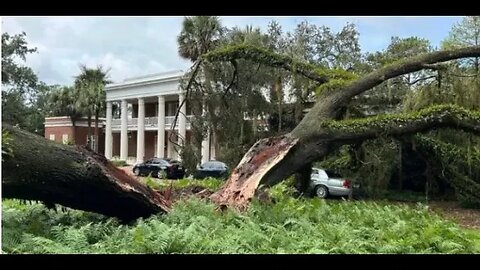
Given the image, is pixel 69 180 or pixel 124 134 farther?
pixel 124 134

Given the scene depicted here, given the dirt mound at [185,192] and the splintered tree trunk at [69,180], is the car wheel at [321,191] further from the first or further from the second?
the splintered tree trunk at [69,180]

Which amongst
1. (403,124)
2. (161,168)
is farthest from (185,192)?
(403,124)

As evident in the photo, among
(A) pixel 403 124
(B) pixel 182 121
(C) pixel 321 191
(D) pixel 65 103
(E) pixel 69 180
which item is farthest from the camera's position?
(C) pixel 321 191

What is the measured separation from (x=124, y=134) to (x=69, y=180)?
4001 millimetres

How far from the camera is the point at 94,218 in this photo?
18.4ft

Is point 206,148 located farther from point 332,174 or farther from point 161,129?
point 332,174

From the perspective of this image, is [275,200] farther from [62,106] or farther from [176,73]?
[176,73]

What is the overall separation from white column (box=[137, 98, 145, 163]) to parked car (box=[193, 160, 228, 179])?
1.76 m

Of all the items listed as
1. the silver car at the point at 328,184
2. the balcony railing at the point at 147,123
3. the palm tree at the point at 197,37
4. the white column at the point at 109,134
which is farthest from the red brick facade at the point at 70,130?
the palm tree at the point at 197,37

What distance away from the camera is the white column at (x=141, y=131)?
8891 mm

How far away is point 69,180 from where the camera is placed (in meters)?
4.62

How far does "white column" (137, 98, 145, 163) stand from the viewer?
889 centimetres

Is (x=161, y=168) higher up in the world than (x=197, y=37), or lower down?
lower down
